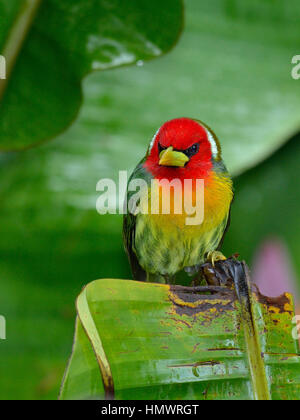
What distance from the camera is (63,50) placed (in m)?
0.99

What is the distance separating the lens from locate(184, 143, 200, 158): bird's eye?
33.6 inches

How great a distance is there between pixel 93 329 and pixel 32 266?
487 millimetres

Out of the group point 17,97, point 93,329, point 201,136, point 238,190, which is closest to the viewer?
point 93,329

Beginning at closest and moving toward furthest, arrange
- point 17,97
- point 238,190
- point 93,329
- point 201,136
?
point 93,329, point 201,136, point 17,97, point 238,190

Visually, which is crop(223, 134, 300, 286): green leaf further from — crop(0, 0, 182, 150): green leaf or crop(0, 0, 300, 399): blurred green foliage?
crop(0, 0, 182, 150): green leaf

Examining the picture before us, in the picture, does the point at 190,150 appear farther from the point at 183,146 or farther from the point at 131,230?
the point at 131,230

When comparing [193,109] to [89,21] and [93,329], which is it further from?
[93,329]

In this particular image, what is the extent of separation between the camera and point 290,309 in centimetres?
62

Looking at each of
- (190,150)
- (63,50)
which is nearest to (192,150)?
(190,150)

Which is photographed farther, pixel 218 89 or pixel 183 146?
pixel 218 89

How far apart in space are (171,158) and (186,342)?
29 cm

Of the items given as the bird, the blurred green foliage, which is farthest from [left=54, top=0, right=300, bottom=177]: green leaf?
the bird

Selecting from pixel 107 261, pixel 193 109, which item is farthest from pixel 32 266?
pixel 193 109

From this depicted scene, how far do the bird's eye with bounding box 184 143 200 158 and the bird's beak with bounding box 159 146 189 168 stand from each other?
3 centimetres
